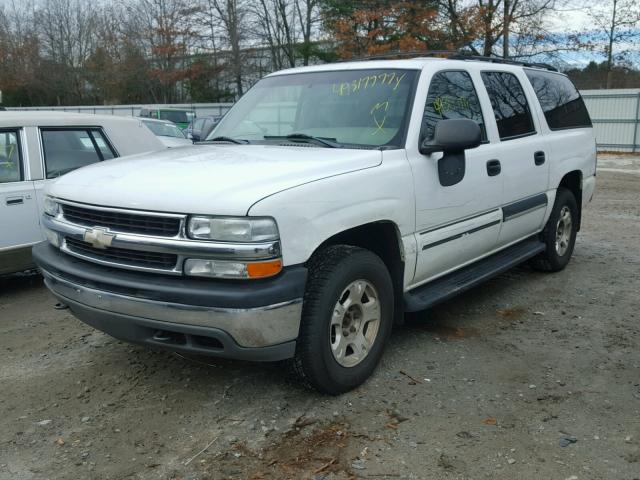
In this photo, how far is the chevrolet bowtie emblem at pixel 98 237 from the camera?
325 cm

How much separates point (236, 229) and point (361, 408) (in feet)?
4.23

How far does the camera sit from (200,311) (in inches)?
119

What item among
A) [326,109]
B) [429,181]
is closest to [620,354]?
[429,181]

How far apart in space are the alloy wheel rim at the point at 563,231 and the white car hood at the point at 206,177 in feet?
10.3

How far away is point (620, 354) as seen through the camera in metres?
4.24

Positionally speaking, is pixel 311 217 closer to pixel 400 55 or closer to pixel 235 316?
pixel 235 316

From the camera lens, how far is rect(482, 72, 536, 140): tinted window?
493cm

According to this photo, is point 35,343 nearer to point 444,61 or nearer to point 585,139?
point 444,61

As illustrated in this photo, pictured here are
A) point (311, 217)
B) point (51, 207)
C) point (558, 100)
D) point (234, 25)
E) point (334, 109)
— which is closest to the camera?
point (311, 217)

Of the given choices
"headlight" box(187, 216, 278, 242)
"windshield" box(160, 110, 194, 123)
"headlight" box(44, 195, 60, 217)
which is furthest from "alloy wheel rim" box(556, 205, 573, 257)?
"windshield" box(160, 110, 194, 123)

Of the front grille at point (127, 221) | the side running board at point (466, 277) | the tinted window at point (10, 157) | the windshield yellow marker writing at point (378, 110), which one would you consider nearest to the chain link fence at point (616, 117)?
the tinted window at point (10, 157)

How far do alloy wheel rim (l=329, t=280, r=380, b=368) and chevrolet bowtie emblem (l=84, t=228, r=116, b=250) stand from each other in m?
1.25

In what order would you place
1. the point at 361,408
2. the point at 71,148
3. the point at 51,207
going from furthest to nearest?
the point at 71,148 < the point at 51,207 < the point at 361,408

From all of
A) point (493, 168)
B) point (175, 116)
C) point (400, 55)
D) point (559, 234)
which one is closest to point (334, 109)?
point (400, 55)
